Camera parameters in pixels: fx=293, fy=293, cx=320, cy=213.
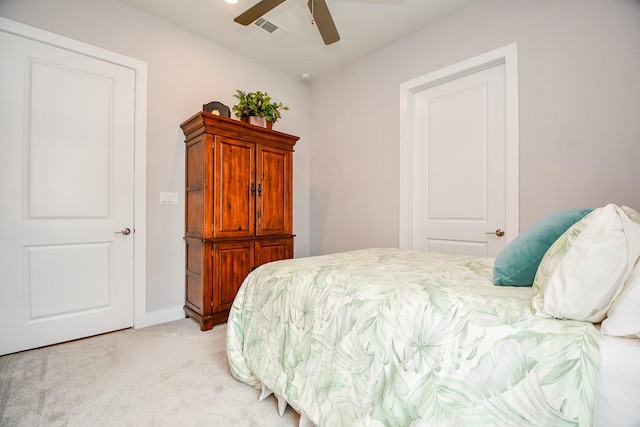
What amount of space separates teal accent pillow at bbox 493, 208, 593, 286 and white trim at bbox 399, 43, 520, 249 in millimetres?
1298

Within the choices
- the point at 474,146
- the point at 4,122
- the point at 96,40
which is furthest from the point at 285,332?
the point at 96,40

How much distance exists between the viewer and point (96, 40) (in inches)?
95.1

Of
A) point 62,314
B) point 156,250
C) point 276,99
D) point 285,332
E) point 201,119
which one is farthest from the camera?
point 276,99

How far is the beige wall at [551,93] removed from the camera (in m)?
1.90

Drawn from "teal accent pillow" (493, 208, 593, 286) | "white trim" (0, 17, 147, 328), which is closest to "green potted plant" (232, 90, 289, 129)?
"white trim" (0, 17, 147, 328)

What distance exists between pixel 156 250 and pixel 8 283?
0.96 metres

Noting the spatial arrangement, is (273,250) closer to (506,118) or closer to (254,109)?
(254,109)

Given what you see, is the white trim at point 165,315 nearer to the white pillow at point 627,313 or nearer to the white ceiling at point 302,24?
the white ceiling at point 302,24

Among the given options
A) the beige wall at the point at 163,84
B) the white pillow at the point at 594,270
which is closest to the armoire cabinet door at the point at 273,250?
the beige wall at the point at 163,84

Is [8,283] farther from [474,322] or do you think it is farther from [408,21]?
[408,21]

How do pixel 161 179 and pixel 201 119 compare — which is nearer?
pixel 201 119

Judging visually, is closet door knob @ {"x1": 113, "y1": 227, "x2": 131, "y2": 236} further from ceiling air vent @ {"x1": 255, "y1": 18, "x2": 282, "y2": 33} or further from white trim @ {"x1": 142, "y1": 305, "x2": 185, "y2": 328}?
ceiling air vent @ {"x1": 255, "y1": 18, "x2": 282, "y2": 33}

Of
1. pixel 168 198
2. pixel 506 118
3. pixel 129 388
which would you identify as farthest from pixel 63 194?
pixel 506 118

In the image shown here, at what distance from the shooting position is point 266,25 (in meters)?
2.80
